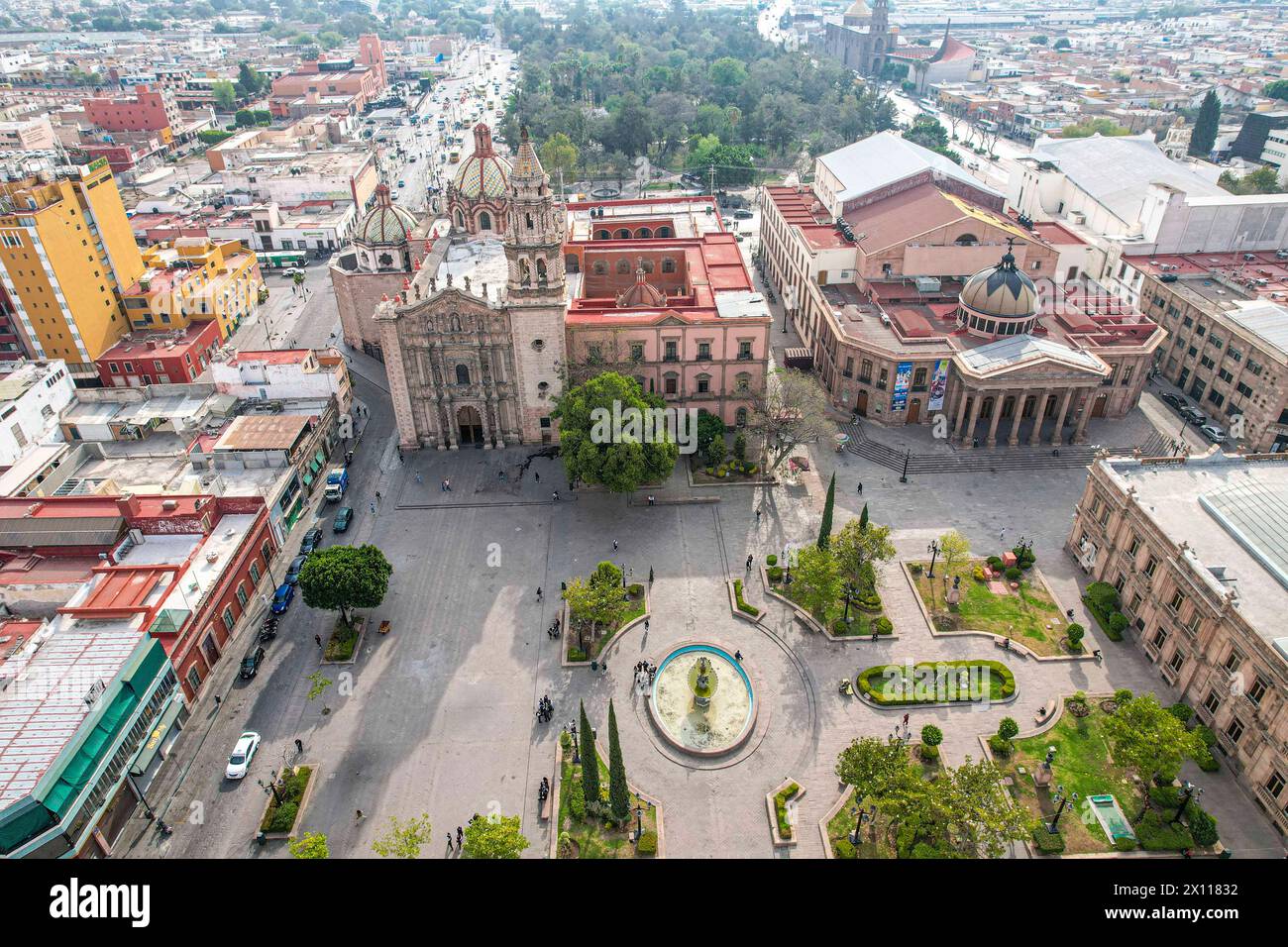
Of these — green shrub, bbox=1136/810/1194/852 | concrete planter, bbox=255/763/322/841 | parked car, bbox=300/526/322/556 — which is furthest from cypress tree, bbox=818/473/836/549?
parked car, bbox=300/526/322/556

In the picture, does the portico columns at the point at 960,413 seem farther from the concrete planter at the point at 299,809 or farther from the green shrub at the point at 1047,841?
the concrete planter at the point at 299,809

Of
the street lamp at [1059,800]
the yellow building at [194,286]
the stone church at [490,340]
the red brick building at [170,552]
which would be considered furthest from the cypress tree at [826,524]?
the yellow building at [194,286]

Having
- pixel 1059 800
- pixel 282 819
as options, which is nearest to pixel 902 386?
pixel 1059 800

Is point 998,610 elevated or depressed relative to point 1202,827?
depressed

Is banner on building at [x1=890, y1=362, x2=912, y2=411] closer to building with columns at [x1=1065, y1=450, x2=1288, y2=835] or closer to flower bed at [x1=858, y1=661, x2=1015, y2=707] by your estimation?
building with columns at [x1=1065, y1=450, x2=1288, y2=835]

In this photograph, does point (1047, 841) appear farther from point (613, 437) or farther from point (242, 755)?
point (242, 755)
